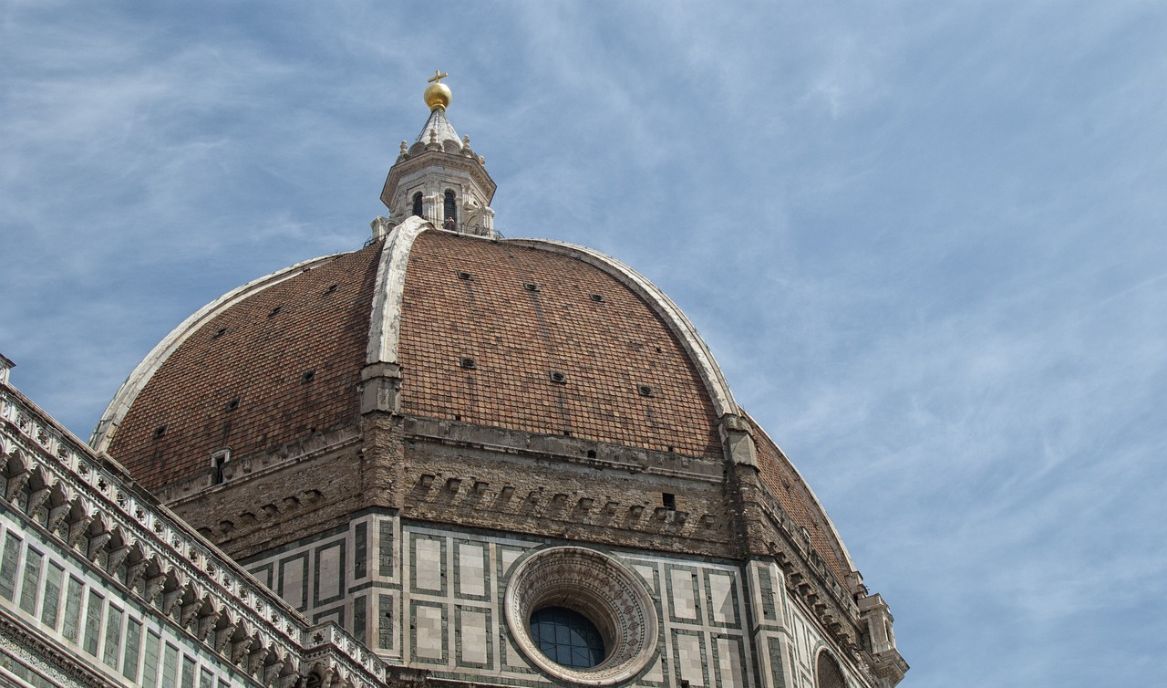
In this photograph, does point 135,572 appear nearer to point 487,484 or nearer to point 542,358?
point 487,484

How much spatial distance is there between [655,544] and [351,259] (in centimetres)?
1192

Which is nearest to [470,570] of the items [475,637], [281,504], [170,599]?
[475,637]

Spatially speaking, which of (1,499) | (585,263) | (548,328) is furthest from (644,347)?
(1,499)

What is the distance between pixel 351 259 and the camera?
45812 millimetres

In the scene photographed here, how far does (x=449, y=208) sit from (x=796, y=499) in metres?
14.8

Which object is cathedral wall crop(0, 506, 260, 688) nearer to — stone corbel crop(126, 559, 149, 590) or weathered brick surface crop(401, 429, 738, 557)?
stone corbel crop(126, 559, 149, 590)

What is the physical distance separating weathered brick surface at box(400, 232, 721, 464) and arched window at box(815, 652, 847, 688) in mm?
4781

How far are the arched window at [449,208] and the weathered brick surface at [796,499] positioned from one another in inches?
486

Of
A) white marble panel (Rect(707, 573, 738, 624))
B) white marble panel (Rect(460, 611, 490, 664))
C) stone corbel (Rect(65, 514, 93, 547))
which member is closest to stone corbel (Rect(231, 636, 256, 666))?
stone corbel (Rect(65, 514, 93, 547))

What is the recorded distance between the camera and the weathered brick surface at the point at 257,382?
129 feet

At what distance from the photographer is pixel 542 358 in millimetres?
40969

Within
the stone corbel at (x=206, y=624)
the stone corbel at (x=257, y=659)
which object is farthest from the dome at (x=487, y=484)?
the stone corbel at (x=206, y=624)

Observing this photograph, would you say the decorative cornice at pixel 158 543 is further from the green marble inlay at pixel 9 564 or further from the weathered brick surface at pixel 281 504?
the weathered brick surface at pixel 281 504

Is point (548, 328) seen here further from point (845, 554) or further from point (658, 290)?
point (845, 554)
